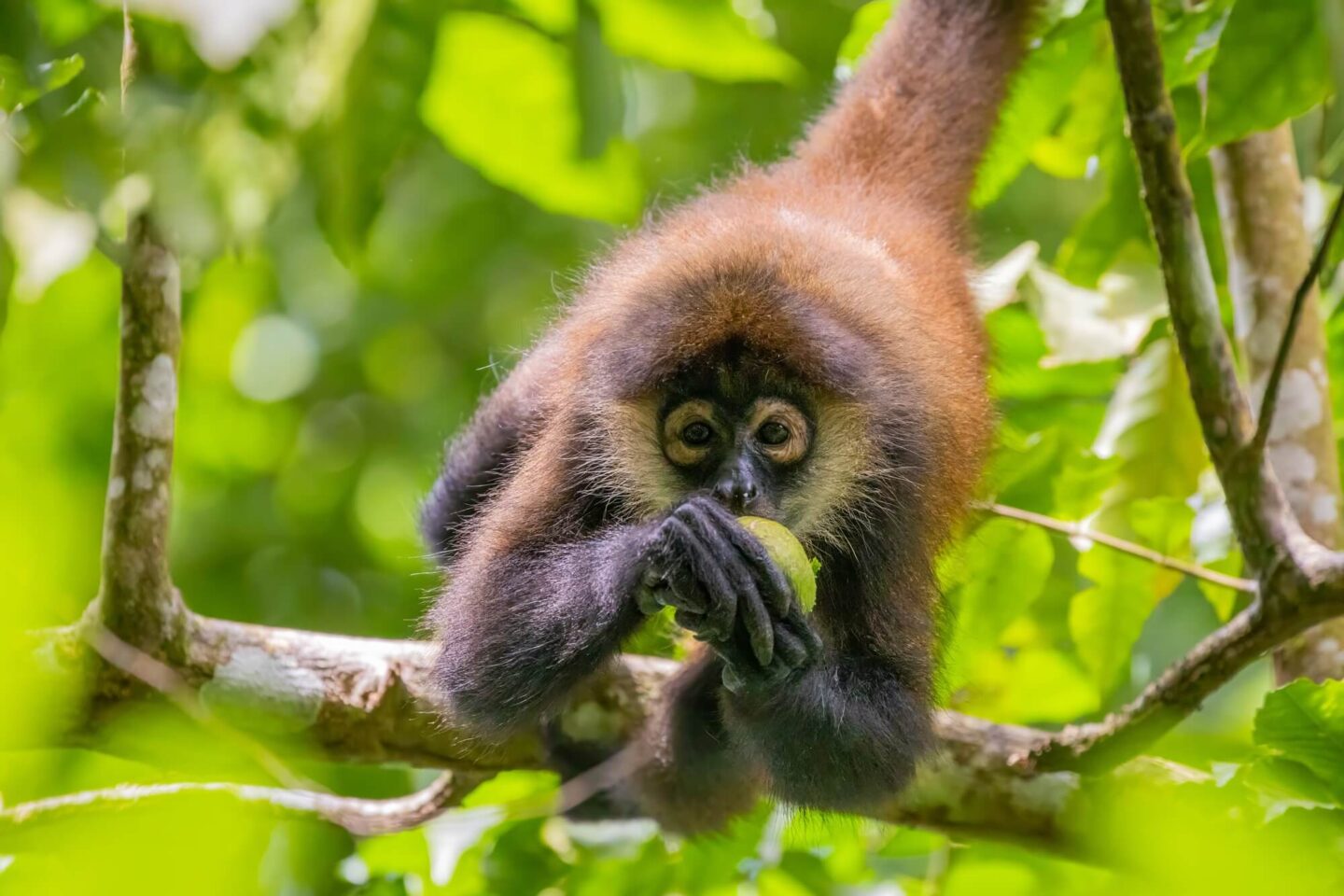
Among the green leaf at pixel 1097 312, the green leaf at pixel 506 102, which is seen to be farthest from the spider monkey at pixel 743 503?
the green leaf at pixel 506 102

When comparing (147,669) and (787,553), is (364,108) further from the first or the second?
(147,669)

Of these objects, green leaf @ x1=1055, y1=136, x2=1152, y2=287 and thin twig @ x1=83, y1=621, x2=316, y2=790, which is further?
green leaf @ x1=1055, y1=136, x2=1152, y2=287

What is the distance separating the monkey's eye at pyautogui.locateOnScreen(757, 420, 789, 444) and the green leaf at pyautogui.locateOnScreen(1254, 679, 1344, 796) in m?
1.82

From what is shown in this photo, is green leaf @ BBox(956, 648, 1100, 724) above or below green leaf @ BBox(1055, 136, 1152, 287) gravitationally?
below

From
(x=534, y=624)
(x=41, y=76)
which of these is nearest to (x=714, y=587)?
(x=534, y=624)

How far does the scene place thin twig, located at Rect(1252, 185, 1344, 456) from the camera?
3535mm

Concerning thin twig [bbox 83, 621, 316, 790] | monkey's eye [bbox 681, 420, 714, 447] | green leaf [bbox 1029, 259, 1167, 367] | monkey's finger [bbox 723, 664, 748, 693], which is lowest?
thin twig [bbox 83, 621, 316, 790]

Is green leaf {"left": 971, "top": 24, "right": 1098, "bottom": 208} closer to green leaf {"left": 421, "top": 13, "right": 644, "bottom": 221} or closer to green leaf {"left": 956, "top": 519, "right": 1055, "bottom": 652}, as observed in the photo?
green leaf {"left": 956, "top": 519, "right": 1055, "bottom": 652}

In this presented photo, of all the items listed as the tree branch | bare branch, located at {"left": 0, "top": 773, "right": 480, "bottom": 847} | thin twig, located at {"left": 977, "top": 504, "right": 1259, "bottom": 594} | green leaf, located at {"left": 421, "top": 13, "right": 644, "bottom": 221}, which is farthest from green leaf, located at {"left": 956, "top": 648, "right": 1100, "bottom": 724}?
green leaf, located at {"left": 421, "top": 13, "right": 644, "bottom": 221}

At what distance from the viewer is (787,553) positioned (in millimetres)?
4020

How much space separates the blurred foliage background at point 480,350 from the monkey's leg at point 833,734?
36 centimetres

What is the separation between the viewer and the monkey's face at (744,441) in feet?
14.6

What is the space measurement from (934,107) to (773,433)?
195 centimetres

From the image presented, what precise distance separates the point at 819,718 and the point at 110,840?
285 cm
